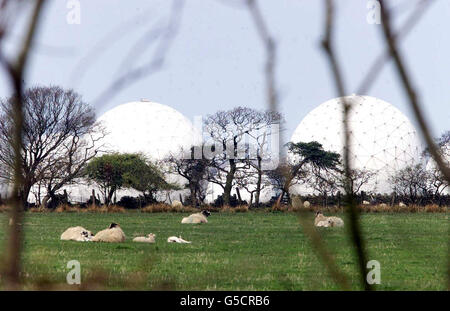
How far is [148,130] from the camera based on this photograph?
54031 mm

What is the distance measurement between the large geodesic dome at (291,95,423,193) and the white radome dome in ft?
28.4

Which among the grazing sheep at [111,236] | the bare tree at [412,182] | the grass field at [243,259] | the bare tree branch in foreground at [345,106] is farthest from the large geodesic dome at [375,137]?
the bare tree branch in foreground at [345,106]

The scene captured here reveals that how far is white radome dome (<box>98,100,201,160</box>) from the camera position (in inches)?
2029

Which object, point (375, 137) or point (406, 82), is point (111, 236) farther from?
point (375, 137)

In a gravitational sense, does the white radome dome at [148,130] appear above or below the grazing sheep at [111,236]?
above

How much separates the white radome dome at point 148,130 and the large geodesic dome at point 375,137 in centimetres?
864

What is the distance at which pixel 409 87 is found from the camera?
801 mm

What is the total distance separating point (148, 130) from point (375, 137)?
16.4 m

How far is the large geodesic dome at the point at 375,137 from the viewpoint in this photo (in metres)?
49.8

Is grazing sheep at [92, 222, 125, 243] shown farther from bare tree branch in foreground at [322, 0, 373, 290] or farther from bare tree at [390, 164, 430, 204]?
bare tree at [390, 164, 430, 204]

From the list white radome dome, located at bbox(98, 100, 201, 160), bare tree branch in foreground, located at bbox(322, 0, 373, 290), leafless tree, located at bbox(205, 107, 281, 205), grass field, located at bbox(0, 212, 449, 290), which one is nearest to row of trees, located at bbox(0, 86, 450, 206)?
leafless tree, located at bbox(205, 107, 281, 205)

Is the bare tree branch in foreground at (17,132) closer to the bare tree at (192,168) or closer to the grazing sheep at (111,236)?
the grazing sheep at (111,236)

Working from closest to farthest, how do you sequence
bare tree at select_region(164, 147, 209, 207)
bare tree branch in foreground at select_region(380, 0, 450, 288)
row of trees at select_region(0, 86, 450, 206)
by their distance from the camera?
1. bare tree branch in foreground at select_region(380, 0, 450, 288)
2. row of trees at select_region(0, 86, 450, 206)
3. bare tree at select_region(164, 147, 209, 207)

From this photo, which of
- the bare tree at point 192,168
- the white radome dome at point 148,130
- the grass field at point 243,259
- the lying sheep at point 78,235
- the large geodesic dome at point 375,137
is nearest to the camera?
the grass field at point 243,259
